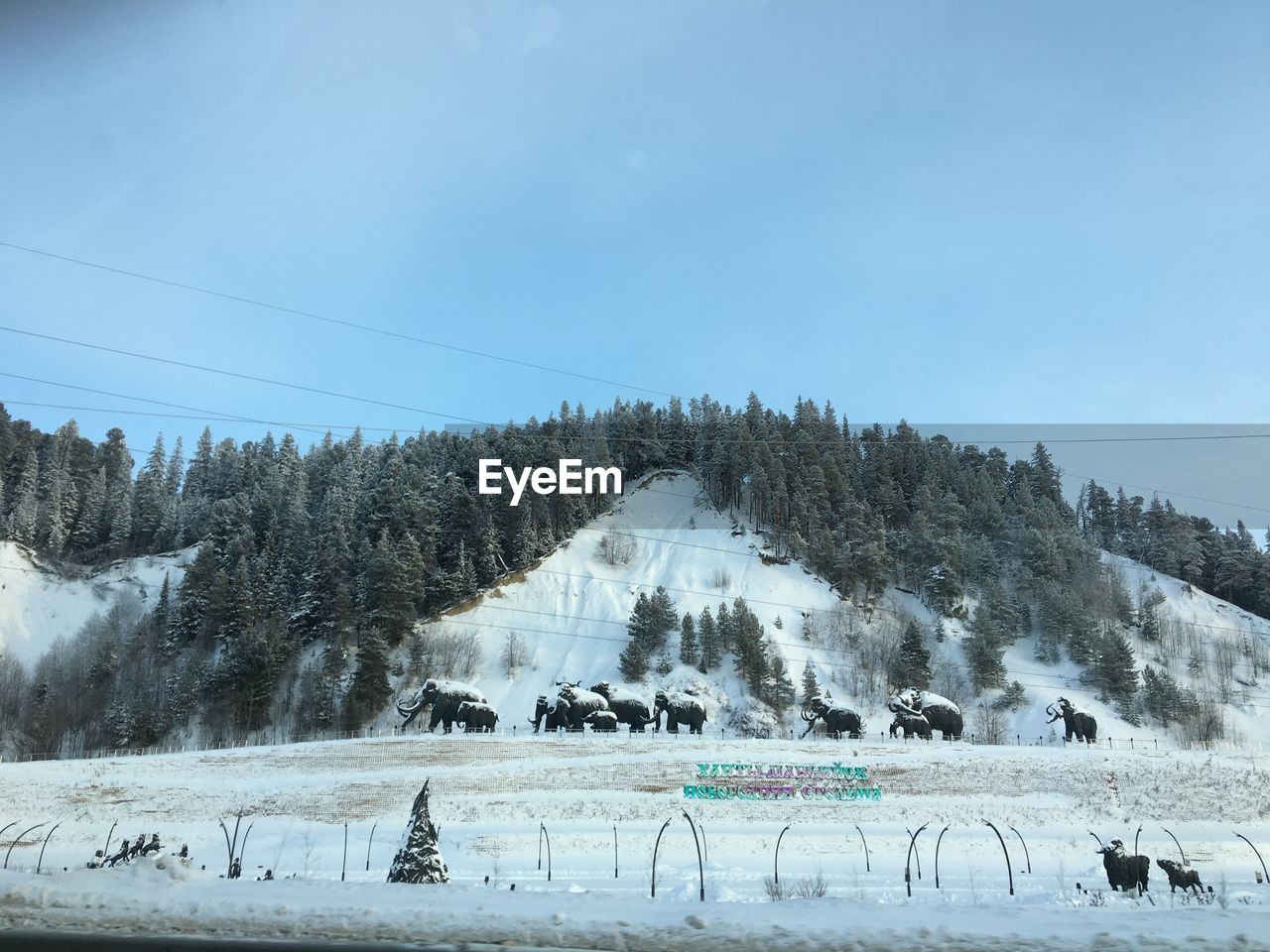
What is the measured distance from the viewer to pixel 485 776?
118 feet

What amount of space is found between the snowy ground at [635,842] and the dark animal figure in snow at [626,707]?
5471 mm

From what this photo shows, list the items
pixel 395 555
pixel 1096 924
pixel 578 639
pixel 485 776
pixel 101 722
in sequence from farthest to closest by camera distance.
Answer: pixel 578 639 → pixel 395 555 → pixel 101 722 → pixel 485 776 → pixel 1096 924

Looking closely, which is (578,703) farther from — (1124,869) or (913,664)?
(1124,869)

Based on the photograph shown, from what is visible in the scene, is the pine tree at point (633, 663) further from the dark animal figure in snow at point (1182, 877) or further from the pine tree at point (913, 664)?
the dark animal figure in snow at point (1182, 877)

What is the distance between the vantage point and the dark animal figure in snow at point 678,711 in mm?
51969

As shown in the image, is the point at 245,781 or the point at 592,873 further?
the point at 245,781

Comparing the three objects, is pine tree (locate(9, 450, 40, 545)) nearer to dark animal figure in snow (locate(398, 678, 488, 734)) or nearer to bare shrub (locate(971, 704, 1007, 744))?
dark animal figure in snow (locate(398, 678, 488, 734))

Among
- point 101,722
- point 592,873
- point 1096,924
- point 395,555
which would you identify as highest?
point 395,555

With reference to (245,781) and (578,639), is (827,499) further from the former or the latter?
(245,781)

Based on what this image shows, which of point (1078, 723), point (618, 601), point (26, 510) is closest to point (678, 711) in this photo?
point (1078, 723)

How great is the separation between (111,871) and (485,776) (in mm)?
27668

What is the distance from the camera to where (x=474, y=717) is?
1948 inches

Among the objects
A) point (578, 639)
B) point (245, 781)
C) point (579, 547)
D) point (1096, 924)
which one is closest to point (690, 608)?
point (578, 639)

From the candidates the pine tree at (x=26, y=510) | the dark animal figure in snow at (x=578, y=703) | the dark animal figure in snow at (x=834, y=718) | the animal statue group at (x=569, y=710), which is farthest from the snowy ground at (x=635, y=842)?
the pine tree at (x=26, y=510)
